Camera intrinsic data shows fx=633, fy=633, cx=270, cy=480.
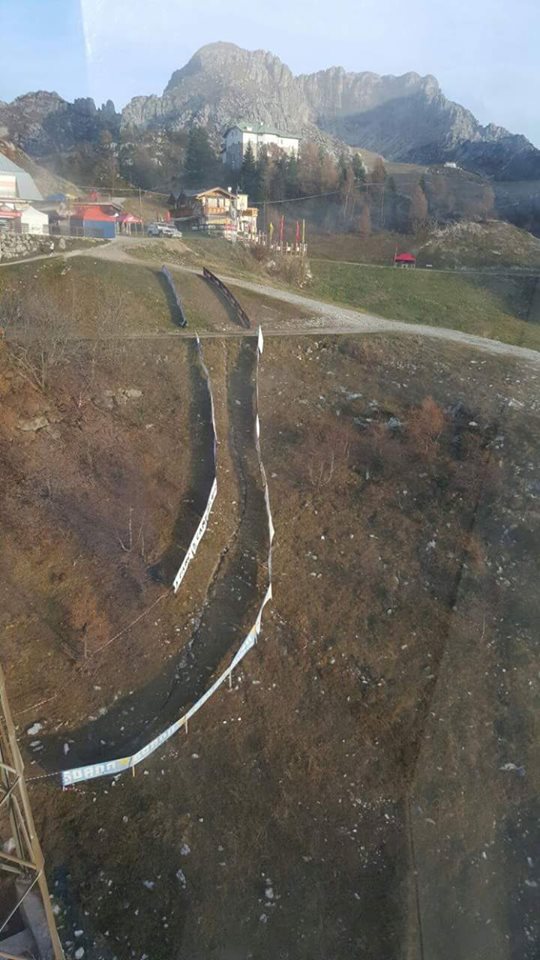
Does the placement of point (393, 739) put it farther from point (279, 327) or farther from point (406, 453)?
point (279, 327)

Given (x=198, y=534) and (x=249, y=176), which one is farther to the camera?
(x=249, y=176)

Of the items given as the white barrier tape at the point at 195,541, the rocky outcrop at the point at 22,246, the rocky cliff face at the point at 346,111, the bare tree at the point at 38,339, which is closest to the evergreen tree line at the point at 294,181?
the rocky cliff face at the point at 346,111

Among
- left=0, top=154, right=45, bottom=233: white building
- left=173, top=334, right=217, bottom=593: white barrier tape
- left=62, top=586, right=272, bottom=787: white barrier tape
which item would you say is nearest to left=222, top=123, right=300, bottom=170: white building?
left=0, top=154, right=45, bottom=233: white building

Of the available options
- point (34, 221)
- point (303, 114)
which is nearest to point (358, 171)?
point (34, 221)

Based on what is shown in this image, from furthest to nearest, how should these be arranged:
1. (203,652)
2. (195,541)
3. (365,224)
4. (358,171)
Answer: (358,171) → (365,224) → (195,541) → (203,652)

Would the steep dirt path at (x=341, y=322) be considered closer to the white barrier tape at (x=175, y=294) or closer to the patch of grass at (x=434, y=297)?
the white barrier tape at (x=175, y=294)

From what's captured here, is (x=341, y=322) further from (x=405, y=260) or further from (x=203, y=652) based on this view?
(x=405, y=260)
